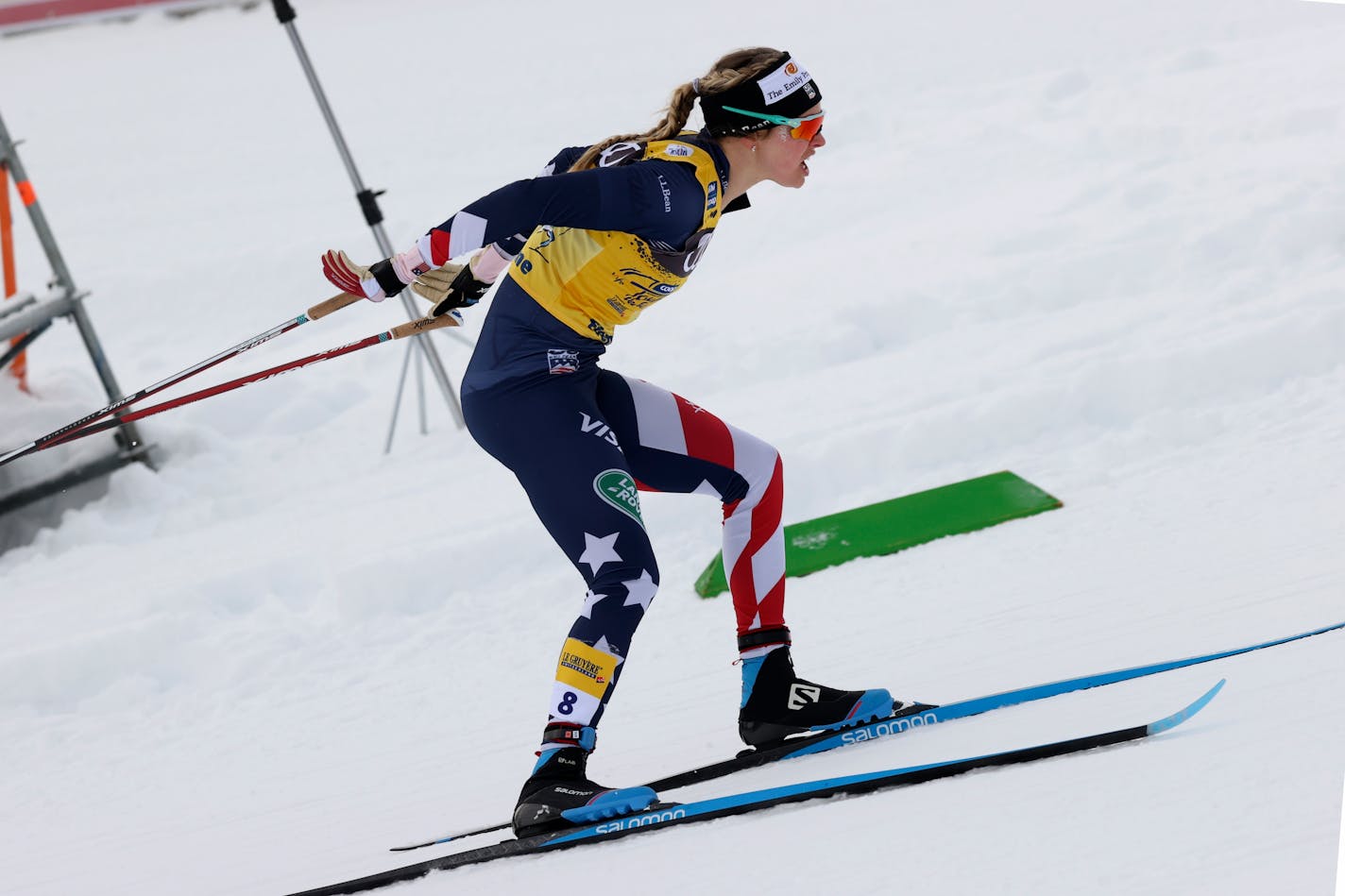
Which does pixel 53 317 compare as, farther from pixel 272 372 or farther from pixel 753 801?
pixel 753 801

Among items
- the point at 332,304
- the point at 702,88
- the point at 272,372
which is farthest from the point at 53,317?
the point at 702,88

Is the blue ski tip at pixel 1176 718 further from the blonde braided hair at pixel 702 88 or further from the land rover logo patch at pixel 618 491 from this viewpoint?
the blonde braided hair at pixel 702 88

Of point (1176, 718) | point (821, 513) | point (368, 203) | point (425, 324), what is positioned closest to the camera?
point (1176, 718)

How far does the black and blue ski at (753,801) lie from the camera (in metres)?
2.39

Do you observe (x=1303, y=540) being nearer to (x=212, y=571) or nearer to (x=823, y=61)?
(x=212, y=571)

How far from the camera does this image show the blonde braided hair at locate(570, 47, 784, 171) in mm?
2602

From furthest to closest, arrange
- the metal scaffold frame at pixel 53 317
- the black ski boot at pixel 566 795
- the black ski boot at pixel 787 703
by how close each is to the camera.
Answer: the metal scaffold frame at pixel 53 317, the black ski boot at pixel 787 703, the black ski boot at pixel 566 795

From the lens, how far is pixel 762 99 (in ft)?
8.49

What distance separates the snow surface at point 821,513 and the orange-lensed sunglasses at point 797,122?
131 centimetres

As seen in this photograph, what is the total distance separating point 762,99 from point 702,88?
0.45 feet

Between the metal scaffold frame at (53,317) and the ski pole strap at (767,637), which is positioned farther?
the metal scaffold frame at (53,317)

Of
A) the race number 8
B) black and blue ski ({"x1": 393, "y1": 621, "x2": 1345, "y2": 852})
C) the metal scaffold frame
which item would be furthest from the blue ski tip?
the metal scaffold frame

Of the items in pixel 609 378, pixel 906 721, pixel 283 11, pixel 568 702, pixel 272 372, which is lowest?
pixel 906 721

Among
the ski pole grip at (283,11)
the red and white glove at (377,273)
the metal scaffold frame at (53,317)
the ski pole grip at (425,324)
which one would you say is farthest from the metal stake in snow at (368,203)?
the red and white glove at (377,273)
